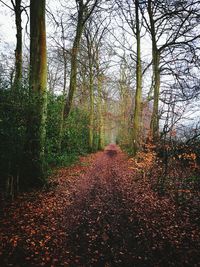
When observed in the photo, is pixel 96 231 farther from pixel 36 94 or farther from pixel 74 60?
pixel 74 60

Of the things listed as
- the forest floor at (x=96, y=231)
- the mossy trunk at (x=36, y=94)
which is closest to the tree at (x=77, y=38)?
the mossy trunk at (x=36, y=94)

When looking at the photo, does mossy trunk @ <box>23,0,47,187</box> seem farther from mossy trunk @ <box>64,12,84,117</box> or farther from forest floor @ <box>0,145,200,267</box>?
mossy trunk @ <box>64,12,84,117</box>

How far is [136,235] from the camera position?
14.0ft

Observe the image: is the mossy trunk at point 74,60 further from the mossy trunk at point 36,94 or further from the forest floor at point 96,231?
the forest floor at point 96,231

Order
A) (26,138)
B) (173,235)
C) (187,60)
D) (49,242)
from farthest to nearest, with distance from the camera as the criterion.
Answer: (187,60), (26,138), (173,235), (49,242)

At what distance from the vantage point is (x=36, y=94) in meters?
6.70

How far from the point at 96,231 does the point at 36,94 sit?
14.7 feet

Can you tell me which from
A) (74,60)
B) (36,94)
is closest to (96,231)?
(36,94)

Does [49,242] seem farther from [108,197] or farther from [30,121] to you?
[30,121]

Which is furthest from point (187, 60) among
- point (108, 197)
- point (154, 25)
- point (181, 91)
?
point (108, 197)

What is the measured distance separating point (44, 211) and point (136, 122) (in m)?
10.7

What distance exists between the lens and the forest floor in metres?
3.47

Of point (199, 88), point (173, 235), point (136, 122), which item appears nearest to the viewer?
point (173, 235)

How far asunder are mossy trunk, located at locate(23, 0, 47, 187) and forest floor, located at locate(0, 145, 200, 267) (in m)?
0.79
